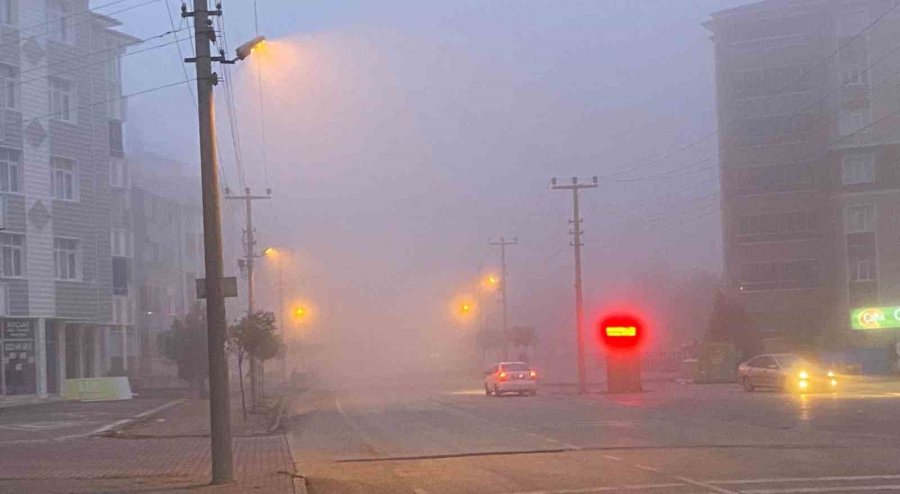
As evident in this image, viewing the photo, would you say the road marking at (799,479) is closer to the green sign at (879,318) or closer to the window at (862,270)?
the green sign at (879,318)

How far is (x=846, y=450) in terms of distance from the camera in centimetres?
2198

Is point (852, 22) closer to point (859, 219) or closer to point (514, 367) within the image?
point (859, 219)

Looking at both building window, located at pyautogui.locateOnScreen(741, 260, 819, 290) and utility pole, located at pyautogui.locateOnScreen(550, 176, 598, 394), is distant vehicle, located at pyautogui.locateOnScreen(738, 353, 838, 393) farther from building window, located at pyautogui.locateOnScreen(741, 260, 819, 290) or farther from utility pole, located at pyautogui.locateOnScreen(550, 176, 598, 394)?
building window, located at pyautogui.locateOnScreen(741, 260, 819, 290)

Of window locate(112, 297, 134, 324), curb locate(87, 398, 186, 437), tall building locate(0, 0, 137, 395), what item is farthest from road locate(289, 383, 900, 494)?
window locate(112, 297, 134, 324)

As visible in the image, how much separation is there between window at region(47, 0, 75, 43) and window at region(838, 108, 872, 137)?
163 feet

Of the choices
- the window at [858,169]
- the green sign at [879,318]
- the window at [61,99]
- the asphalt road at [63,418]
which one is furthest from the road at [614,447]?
the window at [858,169]

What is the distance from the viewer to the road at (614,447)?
17.6 meters

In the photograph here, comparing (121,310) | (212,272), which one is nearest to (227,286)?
(212,272)

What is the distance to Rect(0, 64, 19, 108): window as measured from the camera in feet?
173

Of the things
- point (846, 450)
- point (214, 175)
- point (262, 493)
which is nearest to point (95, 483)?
point (262, 493)

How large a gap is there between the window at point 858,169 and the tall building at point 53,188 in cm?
4694

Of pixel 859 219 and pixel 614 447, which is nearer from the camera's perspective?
pixel 614 447

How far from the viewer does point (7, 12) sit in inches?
2103

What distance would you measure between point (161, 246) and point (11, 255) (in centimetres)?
3331
